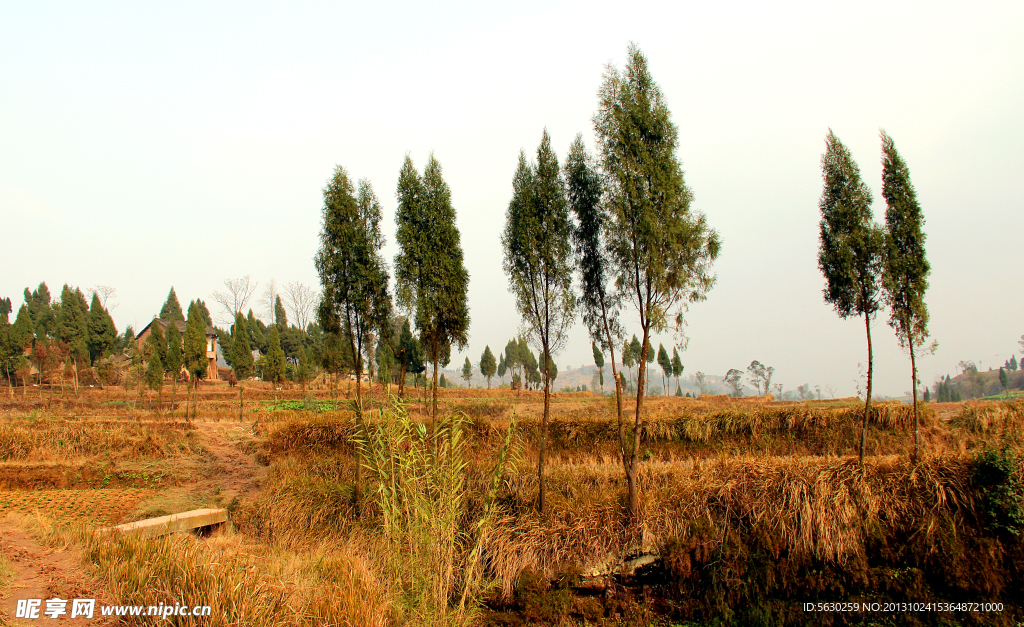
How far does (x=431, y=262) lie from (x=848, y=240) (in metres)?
9.23

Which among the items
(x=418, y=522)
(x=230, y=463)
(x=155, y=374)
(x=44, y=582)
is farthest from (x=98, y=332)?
(x=418, y=522)

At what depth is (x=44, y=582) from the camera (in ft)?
17.4

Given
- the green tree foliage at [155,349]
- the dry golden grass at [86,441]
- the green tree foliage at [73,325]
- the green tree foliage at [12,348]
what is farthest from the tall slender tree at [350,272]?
the green tree foliage at [73,325]

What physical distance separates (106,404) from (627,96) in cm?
3558

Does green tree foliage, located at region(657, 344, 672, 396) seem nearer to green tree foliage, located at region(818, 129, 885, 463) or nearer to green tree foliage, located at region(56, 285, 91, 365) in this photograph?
green tree foliage, located at region(818, 129, 885, 463)

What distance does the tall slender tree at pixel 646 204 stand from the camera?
24.9 ft

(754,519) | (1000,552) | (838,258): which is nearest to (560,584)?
(754,519)

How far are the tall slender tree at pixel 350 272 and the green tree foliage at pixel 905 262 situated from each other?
38.6 ft

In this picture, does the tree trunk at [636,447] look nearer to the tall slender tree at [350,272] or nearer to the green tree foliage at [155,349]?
the tall slender tree at [350,272]

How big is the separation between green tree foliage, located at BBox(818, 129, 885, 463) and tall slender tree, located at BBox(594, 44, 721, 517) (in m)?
5.10

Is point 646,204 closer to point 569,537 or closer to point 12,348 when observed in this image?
point 569,537

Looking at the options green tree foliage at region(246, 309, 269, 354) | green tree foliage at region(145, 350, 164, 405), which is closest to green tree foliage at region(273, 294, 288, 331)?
green tree foliage at region(246, 309, 269, 354)

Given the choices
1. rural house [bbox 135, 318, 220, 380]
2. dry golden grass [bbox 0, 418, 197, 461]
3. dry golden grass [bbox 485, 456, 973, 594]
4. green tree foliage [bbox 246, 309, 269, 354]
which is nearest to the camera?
dry golden grass [bbox 485, 456, 973, 594]

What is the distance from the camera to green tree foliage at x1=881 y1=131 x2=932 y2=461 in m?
11.4
